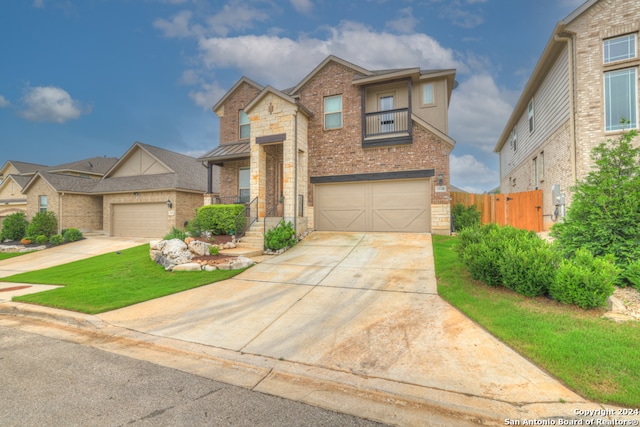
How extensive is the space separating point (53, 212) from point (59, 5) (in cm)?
1268

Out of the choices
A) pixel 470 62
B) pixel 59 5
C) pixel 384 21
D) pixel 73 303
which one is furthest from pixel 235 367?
pixel 59 5

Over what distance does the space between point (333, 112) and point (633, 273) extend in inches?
456

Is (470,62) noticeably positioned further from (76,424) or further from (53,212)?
(53,212)

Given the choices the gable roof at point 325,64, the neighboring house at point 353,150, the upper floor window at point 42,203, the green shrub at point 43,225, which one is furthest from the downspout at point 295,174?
the upper floor window at point 42,203

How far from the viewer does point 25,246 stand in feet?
58.0

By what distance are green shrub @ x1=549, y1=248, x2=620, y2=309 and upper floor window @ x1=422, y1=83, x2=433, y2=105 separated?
34.4 ft

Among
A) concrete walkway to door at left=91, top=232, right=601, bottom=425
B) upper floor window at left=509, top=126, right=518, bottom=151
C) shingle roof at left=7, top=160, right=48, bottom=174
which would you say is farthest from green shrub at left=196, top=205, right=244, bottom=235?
shingle roof at left=7, top=160, right=48, bottom=174

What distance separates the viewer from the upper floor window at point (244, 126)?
51.2 feet

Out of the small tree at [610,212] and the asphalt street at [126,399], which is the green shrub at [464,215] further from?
the asphalt street at [126,399]

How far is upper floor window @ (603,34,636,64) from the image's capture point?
9.09 m

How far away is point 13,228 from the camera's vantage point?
767 inches

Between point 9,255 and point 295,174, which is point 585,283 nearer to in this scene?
point 295,174

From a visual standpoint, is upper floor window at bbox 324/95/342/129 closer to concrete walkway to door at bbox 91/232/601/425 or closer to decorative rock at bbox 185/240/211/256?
decorative rock at bbox 185/240/211/256

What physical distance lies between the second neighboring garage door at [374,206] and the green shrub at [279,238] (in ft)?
9.21
